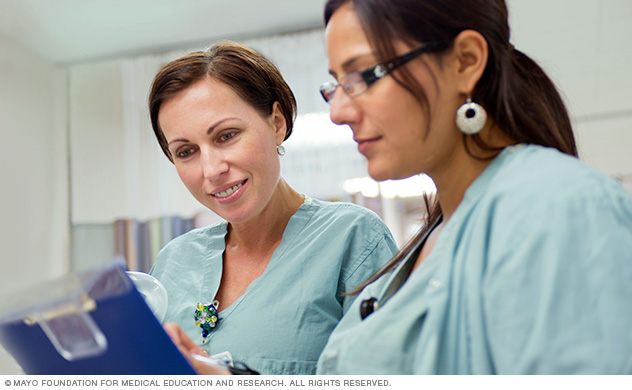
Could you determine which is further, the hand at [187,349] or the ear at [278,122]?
the ear at [278,122]

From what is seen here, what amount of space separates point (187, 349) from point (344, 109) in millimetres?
483

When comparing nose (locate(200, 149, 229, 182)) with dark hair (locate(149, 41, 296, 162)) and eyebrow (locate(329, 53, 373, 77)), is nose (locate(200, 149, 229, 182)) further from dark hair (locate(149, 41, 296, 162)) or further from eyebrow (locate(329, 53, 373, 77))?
eyebrow (locate(329, 53, 373, 77))

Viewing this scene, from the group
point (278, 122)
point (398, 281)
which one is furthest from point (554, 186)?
point (278, 122)

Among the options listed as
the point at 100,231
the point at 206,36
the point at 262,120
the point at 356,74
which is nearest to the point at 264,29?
the point at 206,36

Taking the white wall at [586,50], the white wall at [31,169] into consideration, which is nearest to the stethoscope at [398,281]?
the white wall at [586,50]

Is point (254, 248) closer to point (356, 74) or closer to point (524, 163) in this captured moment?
point (356, 74)

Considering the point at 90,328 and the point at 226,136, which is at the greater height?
the point at 226,136

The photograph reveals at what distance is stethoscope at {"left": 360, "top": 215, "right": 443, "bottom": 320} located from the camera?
0.94m

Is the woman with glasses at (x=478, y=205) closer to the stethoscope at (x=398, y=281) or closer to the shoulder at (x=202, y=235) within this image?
the stethoscope at (x=398, y=281)

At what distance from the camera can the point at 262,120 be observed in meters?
1.39

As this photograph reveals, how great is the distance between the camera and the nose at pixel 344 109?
837mm

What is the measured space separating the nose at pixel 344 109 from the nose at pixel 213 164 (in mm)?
492

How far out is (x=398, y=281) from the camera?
97 cm

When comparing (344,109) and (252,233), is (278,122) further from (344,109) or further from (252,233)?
(344,109)
